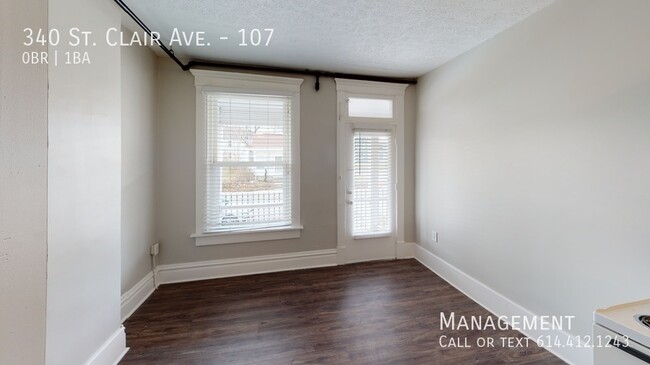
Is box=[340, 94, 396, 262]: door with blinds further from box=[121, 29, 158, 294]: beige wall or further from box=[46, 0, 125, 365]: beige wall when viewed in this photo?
box=[46, 0, 125, 365]: beige wall

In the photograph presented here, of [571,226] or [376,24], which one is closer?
[571,226]

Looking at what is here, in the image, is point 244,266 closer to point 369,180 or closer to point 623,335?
point 369,180

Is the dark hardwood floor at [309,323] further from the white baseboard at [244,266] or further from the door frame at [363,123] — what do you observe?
the door frame at [363,123]

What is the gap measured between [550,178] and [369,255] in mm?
2206

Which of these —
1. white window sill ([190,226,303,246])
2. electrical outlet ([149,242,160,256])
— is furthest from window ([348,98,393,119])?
electrical outlet ([149,242,160,256])

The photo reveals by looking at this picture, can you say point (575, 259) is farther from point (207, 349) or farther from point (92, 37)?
point (92, 37)

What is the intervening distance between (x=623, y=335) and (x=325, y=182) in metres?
2.68

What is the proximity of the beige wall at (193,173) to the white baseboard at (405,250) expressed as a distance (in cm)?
95

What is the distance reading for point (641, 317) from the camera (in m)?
0.96

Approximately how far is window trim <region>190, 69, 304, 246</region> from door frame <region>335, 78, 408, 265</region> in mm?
554

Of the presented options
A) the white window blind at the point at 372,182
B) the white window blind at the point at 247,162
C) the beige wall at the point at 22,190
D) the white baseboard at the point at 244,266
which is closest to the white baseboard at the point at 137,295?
the white baseboard at the point at 244,266

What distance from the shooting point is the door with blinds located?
3.35 m

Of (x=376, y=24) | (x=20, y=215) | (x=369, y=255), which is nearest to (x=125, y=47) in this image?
(x=20, y=215)

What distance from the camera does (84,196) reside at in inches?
57.1
